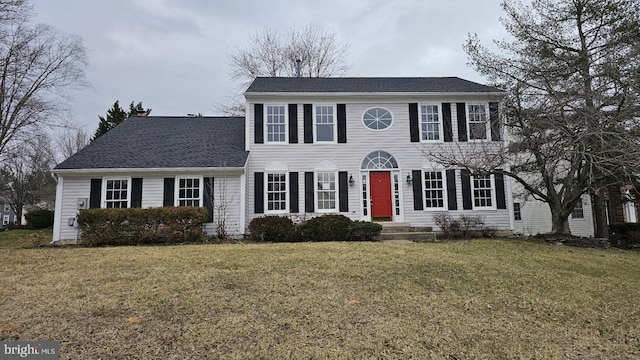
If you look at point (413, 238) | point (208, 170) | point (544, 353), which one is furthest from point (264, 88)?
point (544, 353)

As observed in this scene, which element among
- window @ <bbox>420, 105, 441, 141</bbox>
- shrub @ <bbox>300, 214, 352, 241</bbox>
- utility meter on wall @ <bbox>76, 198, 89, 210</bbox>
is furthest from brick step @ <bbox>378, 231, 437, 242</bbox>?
utility meter on wall @ <bbox>76, 198, 89, 210</bbox>

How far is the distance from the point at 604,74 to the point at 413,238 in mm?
7187

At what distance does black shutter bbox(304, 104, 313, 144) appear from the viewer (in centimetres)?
1438

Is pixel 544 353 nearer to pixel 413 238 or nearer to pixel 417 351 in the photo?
pixel 417 351

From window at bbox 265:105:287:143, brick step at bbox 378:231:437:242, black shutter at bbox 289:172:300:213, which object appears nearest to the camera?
brick step at bbox 378:231:437:242

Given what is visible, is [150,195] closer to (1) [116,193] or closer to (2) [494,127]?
(1) [116,193]

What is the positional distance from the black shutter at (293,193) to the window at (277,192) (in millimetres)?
194

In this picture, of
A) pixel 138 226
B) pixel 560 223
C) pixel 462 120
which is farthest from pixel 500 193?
pixel 138 226

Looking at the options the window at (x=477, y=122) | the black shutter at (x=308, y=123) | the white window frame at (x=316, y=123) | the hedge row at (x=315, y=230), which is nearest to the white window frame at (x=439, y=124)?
the window at (x=477, y=122)

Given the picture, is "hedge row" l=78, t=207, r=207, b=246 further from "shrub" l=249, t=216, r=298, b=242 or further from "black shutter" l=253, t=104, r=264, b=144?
"black shutter" l=253, t=104, r=264, b=144

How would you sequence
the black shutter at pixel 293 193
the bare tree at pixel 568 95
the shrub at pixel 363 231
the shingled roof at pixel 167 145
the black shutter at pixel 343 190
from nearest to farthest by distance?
the bare tree at pixel 568 95 → the shrub at pixel 363 231 → the shingled roof at pixel 167 145 → the black shutter at pixel 293 193 → the black shutter at pixel 343 190

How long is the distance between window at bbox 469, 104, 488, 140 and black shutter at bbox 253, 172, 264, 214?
8.29 meters

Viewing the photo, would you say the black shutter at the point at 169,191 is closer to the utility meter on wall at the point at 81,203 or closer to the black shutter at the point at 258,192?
the utility meter on wall at the point at 81,203

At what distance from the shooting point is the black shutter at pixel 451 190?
555 inches
